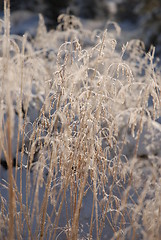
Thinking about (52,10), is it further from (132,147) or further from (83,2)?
(132,147)

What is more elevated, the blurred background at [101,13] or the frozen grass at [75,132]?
the blurred background at [101,13]

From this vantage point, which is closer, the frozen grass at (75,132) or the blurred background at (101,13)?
the frozen grass at (75,132)

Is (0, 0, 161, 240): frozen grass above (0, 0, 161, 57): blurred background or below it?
below

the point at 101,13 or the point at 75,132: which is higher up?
the point at 101,13

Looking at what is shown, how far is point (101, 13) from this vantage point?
6348mm

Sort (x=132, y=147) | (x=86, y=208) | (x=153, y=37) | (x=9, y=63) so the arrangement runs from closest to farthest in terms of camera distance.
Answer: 1. (x=9, y=63)
2. (x=86, y=208)
3. (x=132, y=147)
4. (x=153, y=37)

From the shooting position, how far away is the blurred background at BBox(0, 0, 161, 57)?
5.68m

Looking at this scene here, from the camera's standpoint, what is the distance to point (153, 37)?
5.51 m

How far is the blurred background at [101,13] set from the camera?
224 inches

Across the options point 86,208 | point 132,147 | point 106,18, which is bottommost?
point 86,208

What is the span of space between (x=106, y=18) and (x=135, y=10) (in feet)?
1.81

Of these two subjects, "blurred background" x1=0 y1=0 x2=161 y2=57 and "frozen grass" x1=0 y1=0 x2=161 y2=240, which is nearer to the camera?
"frozen grass" x1=0 y1=0 x2=161 y2=240

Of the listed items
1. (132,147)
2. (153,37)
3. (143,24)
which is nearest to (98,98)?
(132,147)

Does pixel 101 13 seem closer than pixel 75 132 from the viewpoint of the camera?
No
